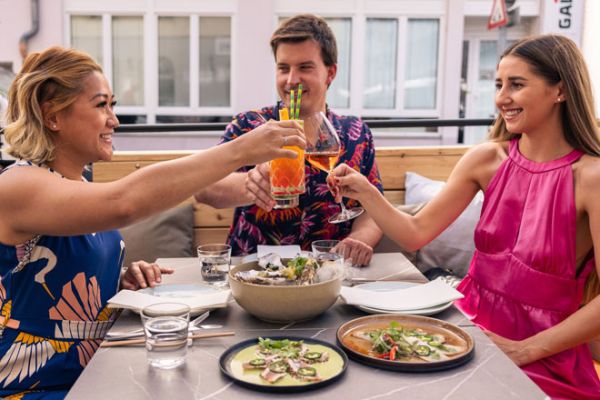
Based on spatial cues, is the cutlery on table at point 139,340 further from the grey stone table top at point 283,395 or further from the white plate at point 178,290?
the white plate at point 178,290

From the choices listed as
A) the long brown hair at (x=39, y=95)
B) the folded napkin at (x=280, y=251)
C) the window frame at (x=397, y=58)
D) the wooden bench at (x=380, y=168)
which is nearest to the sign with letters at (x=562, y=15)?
→ the window frame at (x=397, y=58)

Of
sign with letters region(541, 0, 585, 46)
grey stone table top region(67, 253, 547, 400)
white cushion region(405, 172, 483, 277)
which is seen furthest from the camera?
sign with letters region(541, 0, 585, 46)

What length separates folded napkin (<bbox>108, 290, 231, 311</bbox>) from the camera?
4.86 feet

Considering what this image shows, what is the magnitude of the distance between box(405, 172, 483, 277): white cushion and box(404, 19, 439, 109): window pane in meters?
7.65

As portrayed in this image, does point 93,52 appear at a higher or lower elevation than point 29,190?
higher

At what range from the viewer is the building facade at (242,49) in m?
9.55

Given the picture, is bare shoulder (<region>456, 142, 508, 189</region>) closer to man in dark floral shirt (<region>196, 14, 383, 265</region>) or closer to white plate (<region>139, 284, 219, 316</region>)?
man in dark floral shirt (<region>196, 14, 383, 265</region>)

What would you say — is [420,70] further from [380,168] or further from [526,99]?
[526,99]

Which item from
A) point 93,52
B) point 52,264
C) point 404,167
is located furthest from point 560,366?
point 93,52

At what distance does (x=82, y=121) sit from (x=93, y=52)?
9159mm

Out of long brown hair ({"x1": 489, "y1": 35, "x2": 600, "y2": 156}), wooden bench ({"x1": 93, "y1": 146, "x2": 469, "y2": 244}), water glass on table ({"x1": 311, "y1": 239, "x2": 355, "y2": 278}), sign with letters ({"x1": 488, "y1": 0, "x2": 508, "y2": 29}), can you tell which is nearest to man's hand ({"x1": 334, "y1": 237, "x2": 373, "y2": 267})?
water glass on table ({"x1": 311, "y1": 239, "x2": 355, "y2": 278})

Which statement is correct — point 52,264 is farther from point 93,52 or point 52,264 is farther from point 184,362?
point 93,52

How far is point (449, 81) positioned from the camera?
10.2 meters

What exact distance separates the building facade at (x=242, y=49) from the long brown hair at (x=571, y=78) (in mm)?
7715
